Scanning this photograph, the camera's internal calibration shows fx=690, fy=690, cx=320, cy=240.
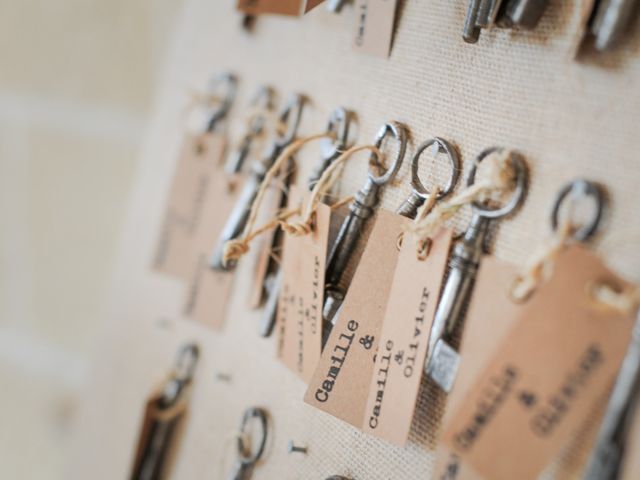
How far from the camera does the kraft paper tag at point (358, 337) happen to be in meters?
0.47

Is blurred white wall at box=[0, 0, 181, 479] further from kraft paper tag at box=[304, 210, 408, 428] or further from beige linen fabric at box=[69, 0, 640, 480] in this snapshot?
kraft paper tag at box=[304, 210, 408, 428]

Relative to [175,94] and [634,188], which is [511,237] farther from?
[175,94]

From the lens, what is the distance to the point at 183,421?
0.69 m

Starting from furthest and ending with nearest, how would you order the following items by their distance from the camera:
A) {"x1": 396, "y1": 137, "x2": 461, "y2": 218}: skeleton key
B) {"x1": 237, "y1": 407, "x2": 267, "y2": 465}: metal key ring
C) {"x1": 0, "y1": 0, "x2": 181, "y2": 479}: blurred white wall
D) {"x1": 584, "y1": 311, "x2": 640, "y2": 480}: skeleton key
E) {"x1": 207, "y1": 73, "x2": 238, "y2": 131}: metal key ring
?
1. {"x1": 0, "y1": 0, "x2": 181, "y2": 479}: blurred white wall
2. {"x1": 207, "y1": 73, "x2": 238, "y2": 131}: metal key ring
3. {"x1": 237, "y1": 407, "x2": 267, "y2": 465}: metal key ring
4. {"x1": 396, "y1": 137, "x2": 461, "y2": 218}: skeleton key
5. {"x1": 584, "y1": 311, "x2": 640, "y2": 480}: skeleton key

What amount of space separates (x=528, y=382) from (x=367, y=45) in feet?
0.97

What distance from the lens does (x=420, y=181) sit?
1.60 ft

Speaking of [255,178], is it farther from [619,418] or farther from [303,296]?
[619,418]

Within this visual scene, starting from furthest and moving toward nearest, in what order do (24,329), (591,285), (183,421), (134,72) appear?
(24,329) → (134,72) → (183,421) → (591,285)

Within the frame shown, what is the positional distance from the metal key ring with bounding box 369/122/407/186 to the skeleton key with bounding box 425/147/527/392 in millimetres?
75

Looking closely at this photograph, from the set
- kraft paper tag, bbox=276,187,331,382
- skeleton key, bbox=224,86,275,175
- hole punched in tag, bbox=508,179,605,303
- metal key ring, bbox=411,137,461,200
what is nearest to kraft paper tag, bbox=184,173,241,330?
skeleton key, bbox=224,86,275,175

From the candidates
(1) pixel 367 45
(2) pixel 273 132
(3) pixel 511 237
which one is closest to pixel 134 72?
(2) pixel 273 132

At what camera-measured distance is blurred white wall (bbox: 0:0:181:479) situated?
3.02ft

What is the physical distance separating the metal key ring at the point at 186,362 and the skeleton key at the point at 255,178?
0.38 ft

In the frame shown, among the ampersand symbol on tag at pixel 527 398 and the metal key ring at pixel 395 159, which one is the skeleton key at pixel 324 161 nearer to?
the metal key ring at pixel 395 159
